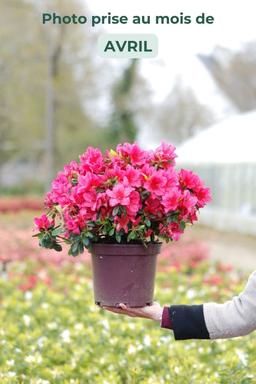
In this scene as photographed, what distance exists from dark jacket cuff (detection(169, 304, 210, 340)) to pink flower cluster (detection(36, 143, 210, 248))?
244 mm

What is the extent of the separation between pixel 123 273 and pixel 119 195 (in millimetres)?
Result: 265

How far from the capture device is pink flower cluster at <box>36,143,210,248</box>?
2.14 metres

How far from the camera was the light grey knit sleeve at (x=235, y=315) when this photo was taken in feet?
6.47

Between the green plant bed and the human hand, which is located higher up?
the human hand

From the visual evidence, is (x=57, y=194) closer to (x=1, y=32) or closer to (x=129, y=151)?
(x=129, y=151)

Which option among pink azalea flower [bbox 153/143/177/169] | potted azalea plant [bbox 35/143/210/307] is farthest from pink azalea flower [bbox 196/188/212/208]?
pink azalea flower [bbox 153/143/177/169]

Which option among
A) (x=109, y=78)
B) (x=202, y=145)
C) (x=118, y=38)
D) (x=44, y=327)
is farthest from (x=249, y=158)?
(x=118, y=38)

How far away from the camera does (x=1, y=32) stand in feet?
72.8

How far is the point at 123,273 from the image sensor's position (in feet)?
7.29

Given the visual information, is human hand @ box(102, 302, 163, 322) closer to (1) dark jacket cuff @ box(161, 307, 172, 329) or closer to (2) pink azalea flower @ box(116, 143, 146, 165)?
(1) dark jacket cuff @ box(161, 307, 172, 329)

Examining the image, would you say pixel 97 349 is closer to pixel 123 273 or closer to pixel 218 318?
pixel 123 273

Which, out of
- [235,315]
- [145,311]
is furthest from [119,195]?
[235,315]

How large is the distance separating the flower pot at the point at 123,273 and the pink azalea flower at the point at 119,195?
162 mm

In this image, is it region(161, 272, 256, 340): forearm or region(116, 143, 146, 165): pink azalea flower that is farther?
region(116, 143, 146, 165): pink azalea flower
